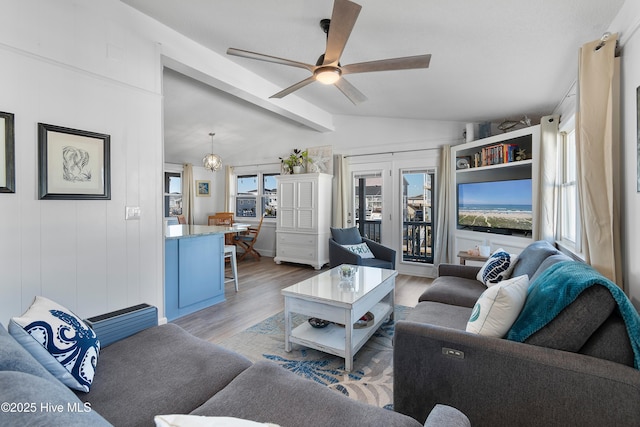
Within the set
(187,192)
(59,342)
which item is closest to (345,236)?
(59,342)

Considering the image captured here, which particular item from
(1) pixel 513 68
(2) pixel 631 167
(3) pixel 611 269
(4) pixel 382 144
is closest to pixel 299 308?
(3) pixel 611 269

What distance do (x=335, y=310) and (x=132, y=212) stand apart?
6.25 ft

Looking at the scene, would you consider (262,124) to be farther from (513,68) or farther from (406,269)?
(513,68)

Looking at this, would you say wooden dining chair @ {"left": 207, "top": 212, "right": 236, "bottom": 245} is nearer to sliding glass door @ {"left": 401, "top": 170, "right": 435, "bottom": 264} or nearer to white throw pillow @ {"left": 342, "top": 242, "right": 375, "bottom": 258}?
white throw pillow @ {"left": 342, "top": 242, "right": 375, "bottom": 258}

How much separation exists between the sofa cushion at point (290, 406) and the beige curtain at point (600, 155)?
61.2 inches

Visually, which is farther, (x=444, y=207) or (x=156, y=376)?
(x=444, y=207)

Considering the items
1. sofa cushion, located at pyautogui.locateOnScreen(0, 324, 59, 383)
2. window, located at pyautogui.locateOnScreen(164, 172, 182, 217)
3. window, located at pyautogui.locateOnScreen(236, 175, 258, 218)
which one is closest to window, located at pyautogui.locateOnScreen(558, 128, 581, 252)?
sofa cushion, located at pyautogui.locateOnScreen(0, 324, 59, 383)

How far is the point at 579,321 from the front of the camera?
119 cm

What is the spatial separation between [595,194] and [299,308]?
205cm

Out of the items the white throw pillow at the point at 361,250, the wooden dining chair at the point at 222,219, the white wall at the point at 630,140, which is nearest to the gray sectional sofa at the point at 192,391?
the white wall at the point at 630,140

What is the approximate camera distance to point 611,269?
1.65m

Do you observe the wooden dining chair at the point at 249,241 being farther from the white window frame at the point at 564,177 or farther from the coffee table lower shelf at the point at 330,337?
the white window frame at the point at 564,177

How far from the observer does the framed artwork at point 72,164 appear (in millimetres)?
2053

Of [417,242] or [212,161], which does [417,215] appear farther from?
[212,161]
